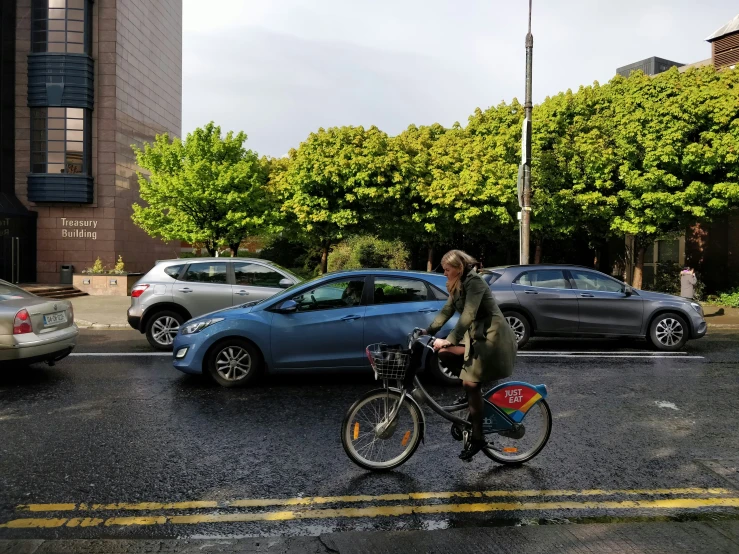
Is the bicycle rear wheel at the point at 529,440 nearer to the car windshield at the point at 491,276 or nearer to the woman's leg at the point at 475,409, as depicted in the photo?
the woman's leg at the point at 475,409

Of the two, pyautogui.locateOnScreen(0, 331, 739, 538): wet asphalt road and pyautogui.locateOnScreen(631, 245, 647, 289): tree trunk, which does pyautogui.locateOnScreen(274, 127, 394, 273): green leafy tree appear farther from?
pyautogui.locateOnScreen(0, 331, 739, 538): wet asphalt road

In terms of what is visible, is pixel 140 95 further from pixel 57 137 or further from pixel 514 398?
pixel 514 398

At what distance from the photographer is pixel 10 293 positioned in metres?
Answer: 8.38

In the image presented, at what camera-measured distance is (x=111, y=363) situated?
9.46 meters

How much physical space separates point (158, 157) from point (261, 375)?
20913 mm

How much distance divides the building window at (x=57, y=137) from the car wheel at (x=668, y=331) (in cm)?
2620

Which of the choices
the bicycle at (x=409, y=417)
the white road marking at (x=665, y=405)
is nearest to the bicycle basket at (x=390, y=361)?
the bicycle at (x=409, y=417)

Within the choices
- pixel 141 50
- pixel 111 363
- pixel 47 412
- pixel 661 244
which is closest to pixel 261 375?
pixel 47 412

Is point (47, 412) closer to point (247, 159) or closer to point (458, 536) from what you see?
point (458, 536)

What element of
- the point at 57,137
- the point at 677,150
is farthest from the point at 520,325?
the point at 57,137

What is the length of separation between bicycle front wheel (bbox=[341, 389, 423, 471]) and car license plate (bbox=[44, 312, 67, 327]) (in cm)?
534

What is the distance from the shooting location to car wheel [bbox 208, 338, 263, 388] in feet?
24.9

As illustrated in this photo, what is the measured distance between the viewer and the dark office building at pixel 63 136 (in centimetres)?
2775

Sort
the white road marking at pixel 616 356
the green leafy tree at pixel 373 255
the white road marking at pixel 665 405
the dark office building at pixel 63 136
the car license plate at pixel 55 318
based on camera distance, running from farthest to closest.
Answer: the green leafy tree at pixel 373 255 < the dark office building at pixel 63 136 < the white road marking at pixel 616 356 < the car license plate at pixel 55 318 < the white road marking at pixel 665 405
